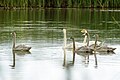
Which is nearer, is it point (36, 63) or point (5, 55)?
point (36, 63)

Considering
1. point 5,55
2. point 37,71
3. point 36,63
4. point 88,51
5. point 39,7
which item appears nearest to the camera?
point 37,71

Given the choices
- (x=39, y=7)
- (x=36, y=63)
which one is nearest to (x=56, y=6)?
(x=39, y=7)

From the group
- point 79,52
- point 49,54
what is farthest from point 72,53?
point 49,54

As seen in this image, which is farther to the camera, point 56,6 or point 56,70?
point 56,6

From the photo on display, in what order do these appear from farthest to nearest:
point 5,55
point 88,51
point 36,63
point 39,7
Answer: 1. point 39,7
2. point 88,51
3. point 5,55
4. point 36,63

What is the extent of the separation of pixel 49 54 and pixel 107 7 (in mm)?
54583

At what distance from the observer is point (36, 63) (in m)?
20.9

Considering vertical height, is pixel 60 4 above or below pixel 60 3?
below

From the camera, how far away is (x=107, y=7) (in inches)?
3059

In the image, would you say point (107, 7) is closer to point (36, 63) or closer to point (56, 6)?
point (56, 6)

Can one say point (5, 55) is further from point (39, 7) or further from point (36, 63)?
point (39, 7)

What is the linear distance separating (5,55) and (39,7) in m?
54.3

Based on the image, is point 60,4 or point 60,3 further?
point 60,4

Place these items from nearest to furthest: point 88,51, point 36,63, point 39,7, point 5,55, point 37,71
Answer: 1. point 37,71
2. point 36,63
3. point 5,55
4. point 88,51
5. point 39,7
